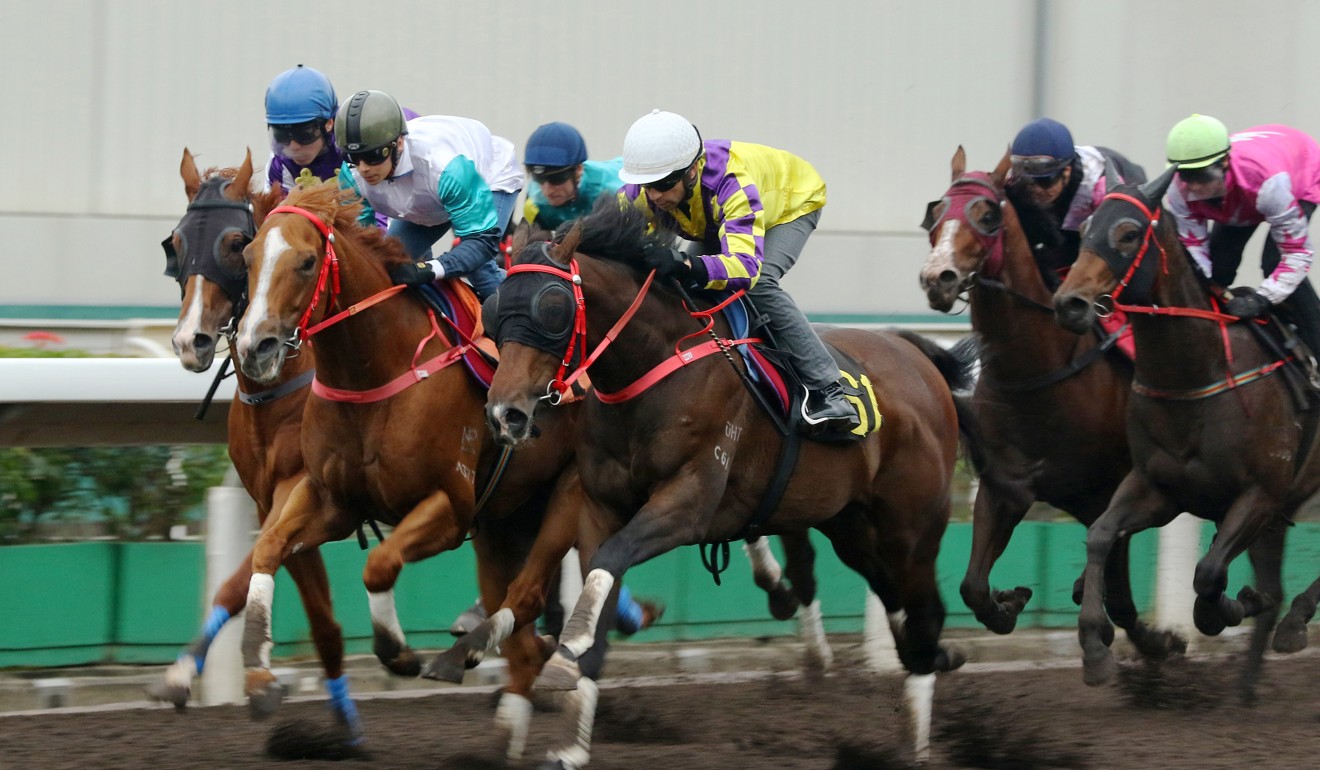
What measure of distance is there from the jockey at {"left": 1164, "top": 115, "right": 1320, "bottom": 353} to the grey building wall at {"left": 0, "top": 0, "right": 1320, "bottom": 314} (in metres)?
5.34

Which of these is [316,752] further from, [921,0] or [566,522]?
[921,0]

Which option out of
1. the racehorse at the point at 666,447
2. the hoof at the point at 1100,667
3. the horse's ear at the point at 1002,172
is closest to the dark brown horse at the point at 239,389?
the racehorse at the point at 666,447

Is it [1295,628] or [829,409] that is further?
[1295,628]

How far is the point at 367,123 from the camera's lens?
16.7ft

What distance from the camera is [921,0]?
1191cm

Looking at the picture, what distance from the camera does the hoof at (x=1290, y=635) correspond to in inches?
245

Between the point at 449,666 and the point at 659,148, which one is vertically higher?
the point at 659,148

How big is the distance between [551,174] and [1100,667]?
97.5 inches

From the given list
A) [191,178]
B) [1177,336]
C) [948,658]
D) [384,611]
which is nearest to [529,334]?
[384,611]

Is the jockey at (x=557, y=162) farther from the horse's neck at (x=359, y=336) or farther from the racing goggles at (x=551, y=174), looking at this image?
the horse's neck at (x=359, y=336)

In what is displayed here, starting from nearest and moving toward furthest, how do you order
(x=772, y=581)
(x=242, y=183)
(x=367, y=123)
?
(x=367, y=123)
(x=242, y=183)
(x=772, y=581)

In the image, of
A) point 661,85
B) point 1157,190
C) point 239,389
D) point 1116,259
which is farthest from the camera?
point 661,85

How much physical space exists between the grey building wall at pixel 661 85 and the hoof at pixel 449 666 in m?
6.09

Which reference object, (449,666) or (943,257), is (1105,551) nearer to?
(943,257)
